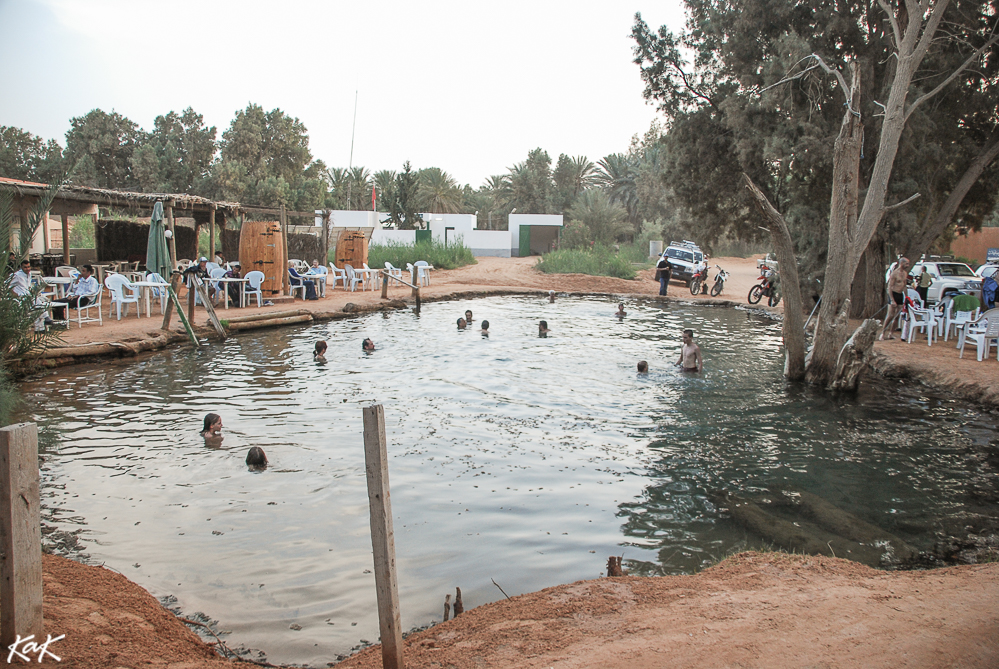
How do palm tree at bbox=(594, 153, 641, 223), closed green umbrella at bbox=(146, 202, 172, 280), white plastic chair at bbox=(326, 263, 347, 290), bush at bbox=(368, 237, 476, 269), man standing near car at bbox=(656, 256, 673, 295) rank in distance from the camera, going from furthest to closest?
palm tree at bbox=(594, 153, 641, 223)
bush at bbox=(368, 237, 476, 269)
man standing near car at bbox=(656, 256, 673, 295)
white plastic chair at bbox=(326, 263, 347, 290)
closed green umbrella at bbox=(146, 202, 172, 280)

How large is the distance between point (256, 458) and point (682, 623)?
5.17m

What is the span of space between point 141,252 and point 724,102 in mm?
20271

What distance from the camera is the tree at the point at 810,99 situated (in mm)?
10906

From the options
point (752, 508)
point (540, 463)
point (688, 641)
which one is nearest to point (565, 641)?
point (688, 641)

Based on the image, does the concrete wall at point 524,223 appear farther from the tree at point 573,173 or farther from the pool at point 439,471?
the pool at point 439,471

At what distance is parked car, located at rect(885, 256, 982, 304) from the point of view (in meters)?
17.0

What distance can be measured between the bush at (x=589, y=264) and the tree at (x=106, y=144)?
32.0 meters

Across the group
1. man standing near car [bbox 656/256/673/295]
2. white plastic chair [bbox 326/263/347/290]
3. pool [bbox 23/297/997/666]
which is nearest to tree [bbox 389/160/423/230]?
white plastic chair [bbox 326/263/347/290]

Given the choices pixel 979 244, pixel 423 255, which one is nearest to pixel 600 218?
pixel 423 255

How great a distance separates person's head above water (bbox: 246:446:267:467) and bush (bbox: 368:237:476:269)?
2142cm

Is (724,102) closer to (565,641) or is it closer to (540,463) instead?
(540,463)

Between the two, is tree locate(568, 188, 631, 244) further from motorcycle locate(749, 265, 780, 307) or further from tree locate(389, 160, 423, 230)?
motorcycle locate(749, 265, 780, 307)

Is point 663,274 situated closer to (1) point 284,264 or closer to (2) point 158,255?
(1) point 284,264

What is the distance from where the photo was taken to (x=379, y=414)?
341 centimetres
